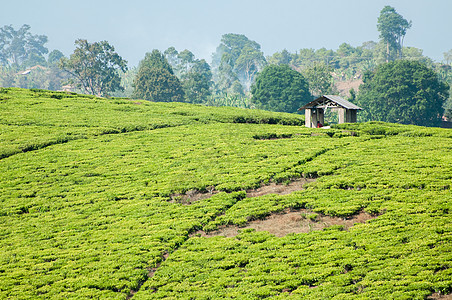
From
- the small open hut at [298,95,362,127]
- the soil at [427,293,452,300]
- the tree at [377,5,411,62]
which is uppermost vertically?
the tree at [377,5,411,62]

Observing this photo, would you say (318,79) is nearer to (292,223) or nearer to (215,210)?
(215,210)

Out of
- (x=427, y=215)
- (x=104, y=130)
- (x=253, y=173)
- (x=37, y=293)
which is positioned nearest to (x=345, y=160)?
(x=253, y=173)

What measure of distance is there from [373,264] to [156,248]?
11811mm

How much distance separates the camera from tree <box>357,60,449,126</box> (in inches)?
3971

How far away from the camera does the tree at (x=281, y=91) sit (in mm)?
115688

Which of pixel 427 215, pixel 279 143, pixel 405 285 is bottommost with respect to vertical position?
pixel 405 285

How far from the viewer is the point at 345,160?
3747 cm

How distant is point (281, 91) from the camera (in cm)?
11762

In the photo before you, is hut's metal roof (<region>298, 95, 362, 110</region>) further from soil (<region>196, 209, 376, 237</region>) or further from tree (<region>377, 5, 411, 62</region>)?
tree (<region>377, 5, 411, 62</region>)

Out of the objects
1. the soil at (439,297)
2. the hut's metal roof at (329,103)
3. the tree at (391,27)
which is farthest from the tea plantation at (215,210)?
the tree at (391,27)

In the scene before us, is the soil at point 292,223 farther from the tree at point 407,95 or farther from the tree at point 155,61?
the tree at point 155,61

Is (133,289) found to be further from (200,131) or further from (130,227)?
(200,131)

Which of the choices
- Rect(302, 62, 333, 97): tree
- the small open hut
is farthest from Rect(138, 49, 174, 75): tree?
the small open hut

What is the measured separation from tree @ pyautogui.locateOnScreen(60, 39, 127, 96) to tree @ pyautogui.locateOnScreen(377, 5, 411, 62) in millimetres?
106850
